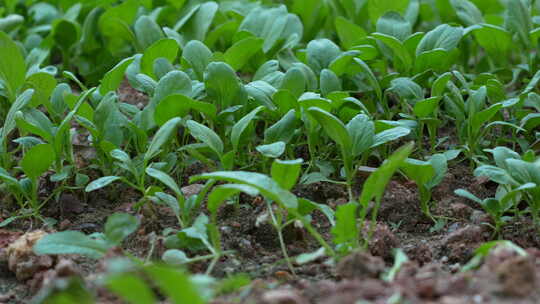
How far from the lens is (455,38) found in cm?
224

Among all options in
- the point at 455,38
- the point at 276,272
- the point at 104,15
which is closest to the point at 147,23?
the point at 104,15

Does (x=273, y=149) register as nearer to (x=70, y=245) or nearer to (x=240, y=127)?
(x=240, y=127)

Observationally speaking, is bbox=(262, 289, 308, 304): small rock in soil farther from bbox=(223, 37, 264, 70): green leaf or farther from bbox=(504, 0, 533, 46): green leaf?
bbox=(504, 0, 533, 46): green leaf

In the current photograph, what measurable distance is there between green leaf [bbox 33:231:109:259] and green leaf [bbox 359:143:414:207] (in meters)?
0.58

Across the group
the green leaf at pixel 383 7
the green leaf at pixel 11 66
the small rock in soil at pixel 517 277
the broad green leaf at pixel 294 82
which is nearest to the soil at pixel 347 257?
the small rock in soil at pixel 517 277

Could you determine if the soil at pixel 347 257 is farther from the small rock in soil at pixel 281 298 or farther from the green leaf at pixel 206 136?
the green leaf at pixel 206 136

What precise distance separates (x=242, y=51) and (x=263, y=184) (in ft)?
2.39

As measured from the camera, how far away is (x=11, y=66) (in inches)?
87.3

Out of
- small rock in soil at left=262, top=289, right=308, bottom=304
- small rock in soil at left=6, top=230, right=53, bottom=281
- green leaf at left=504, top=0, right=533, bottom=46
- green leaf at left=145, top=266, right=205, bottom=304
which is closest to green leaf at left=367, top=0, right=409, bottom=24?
green leaf at left=504, top=0, right=533, bottom=46

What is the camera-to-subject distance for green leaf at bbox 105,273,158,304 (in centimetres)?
117

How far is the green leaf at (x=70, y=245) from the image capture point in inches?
63.8

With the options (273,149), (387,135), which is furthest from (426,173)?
(273,149)

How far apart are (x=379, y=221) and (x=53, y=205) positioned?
34.9 inches

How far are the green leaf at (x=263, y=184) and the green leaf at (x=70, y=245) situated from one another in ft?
→ 0.92
